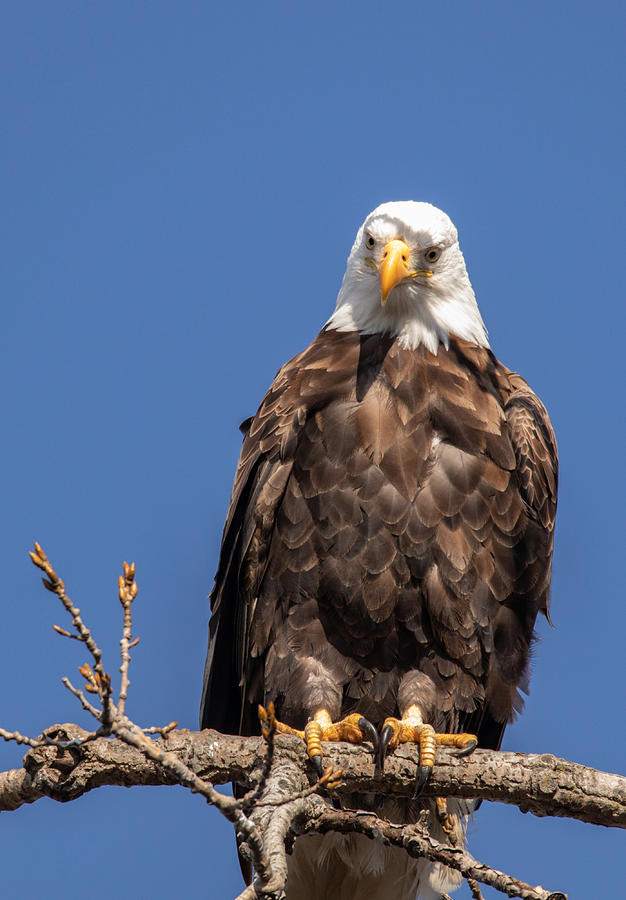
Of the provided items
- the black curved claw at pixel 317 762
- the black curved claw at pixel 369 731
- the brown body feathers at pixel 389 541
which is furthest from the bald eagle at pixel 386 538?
the black curved claw at pixel 317 762

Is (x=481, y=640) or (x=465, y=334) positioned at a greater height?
(x=465, y=334)

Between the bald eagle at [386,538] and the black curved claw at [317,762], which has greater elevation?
the bald eagle at [386,538]

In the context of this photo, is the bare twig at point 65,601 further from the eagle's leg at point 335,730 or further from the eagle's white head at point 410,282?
the eagle's white head at point 410,282

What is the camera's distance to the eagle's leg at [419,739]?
13.2ft

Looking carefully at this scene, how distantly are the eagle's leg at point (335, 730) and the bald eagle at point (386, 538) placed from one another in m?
0.02

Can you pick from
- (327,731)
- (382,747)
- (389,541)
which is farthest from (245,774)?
(389,541)

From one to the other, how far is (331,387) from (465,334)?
0.72m

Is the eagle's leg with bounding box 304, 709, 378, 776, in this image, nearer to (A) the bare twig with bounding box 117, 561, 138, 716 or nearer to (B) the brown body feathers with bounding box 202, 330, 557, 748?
(B) the brown body feathers with bounding box 202, 330, 557, 748

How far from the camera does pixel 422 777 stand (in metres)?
4.01

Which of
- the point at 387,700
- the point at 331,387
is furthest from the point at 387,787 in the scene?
the point at 331,387

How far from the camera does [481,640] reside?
Answer: 485 cm

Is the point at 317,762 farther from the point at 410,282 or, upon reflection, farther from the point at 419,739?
the point at 410,282

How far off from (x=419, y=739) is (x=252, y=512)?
3.94ft

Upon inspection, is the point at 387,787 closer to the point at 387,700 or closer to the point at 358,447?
the point at 387,700
